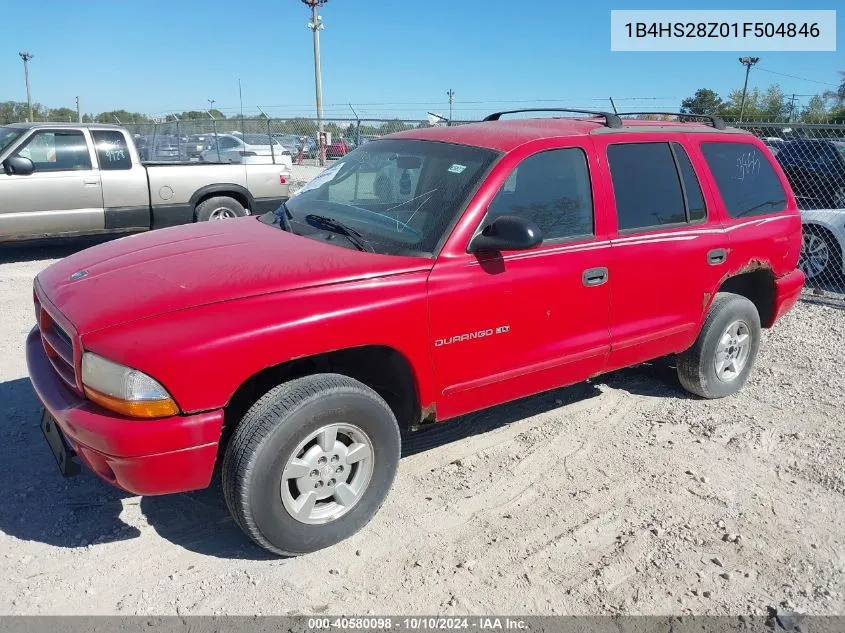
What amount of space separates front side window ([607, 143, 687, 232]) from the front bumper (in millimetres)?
2551

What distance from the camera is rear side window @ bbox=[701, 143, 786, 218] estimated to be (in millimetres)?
4566

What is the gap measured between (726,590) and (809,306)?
5554 mm

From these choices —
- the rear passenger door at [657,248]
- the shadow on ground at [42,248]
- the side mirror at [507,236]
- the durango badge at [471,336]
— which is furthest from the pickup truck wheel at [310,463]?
the shadow on ground at [42,248]

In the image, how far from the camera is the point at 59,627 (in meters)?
2.63

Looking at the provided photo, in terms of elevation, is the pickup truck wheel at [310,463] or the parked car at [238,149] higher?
the parked car at [238,149]

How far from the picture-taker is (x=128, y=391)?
103 inches

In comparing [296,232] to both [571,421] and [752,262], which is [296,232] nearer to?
[571,421]

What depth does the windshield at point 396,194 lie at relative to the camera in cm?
341

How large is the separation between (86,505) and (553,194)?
2882mm

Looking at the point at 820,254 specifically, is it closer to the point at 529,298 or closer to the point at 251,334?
the point at 529,298

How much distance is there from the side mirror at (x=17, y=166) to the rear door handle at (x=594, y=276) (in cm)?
714

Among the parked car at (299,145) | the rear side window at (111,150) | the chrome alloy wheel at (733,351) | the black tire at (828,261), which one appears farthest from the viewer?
the parked car at (299,145)

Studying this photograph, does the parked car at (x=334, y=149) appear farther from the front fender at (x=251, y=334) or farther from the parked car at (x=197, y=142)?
the front fender at (x=251, y=334)

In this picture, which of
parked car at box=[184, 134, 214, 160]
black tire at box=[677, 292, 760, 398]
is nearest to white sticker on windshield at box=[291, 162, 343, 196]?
black tire at box=[677, 292, 760, 398]
